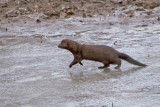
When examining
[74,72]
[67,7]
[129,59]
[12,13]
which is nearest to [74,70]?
[74,72]

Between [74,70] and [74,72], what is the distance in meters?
0.15

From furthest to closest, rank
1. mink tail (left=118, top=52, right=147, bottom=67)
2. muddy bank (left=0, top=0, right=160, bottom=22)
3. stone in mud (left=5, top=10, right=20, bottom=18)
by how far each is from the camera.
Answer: muddy bank (left=0, top=0, right=160, bottom=22) < stone in mud (left=5, top=10, right=20, bottom=18) < mink tail (left=118, top=52, right=147, bottom=67)

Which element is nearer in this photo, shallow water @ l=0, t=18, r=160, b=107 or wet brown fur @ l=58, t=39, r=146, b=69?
shallow water @ l=0, t=18, r=160, b=107

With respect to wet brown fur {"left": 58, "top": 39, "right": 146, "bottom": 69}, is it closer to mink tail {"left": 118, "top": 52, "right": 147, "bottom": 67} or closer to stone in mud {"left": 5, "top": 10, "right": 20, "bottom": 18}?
mink tail {"left": 118, "top": 52, "right": 147, "bottom": 67}

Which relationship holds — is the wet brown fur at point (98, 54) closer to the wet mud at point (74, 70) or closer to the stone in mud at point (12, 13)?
the wet mud at point (74, 70)

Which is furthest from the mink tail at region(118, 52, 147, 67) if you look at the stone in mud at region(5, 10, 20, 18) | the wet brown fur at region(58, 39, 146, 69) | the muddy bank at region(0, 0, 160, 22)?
the stone in mud at region(5, 10, 20, 18)

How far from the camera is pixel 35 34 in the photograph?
352 inches

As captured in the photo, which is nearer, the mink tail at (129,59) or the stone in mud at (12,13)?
the mink tail at (129,59)

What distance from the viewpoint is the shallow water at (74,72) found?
450 cm

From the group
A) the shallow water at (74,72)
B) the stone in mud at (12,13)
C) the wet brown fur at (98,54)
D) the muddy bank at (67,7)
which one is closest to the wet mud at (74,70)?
the shallow water at (74,72)

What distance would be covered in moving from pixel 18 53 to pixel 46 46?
72cm

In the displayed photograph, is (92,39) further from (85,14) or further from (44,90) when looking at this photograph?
(44,90)

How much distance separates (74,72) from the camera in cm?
581

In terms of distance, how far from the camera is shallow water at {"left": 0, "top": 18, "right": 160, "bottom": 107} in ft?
14.8
